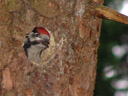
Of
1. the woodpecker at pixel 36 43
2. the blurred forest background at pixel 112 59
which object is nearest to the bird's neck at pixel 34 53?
the woodpecker at pixel 36 43

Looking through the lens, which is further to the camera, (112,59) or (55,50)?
(112,59)

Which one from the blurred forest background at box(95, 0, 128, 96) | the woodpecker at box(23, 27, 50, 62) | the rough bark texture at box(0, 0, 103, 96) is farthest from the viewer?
the blurred forest background at box(95, 0, 128, 96)

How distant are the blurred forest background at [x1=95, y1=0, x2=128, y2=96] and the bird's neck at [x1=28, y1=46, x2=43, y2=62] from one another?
110 inches

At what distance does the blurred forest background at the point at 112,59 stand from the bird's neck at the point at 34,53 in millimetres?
2787

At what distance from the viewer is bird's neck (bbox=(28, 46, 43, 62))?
3.63m

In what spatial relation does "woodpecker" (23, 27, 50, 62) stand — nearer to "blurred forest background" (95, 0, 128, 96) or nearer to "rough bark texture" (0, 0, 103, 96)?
"rough bark texture" (0, 0, 103, 96)

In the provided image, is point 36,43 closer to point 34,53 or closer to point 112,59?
point 34,53

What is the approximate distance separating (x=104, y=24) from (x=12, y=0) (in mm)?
2959

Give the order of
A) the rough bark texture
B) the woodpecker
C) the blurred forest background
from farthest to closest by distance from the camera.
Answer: the blurred forest background, the woodpecker, the rough bark texture

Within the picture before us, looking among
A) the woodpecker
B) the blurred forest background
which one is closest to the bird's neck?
the woodpecker

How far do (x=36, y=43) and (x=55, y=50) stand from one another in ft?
0.51

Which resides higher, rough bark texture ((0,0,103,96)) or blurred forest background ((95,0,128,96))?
rough bark texture ((0,0,103,96))

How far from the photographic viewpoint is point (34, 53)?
3.69m

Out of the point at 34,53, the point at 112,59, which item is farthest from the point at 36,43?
the point at 112,59
